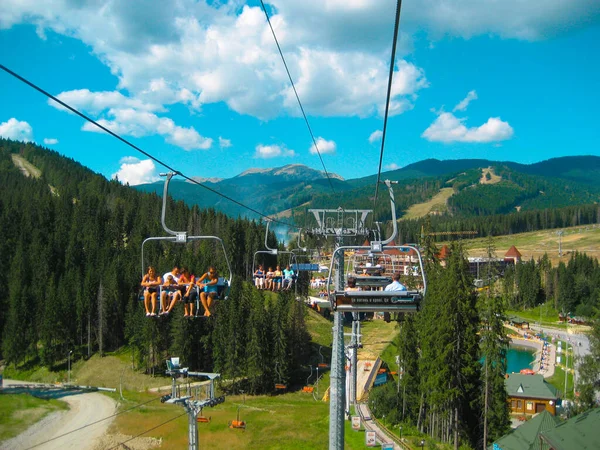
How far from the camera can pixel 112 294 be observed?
81500mm

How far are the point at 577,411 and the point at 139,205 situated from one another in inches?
4770

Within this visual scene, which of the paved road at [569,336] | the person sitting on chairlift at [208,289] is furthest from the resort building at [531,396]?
the person sitting on chairlift at [208,289]

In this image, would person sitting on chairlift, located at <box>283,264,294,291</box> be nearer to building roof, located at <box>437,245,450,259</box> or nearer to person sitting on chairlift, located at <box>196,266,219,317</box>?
person sitting on chairlift, located at <box>196,266,219,317</box>

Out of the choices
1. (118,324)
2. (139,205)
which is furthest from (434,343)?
(139,205)

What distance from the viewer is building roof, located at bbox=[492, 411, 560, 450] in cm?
3347

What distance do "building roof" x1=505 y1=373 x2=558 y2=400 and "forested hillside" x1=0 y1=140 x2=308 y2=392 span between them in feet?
83.3

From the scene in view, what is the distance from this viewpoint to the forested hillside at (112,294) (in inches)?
2437

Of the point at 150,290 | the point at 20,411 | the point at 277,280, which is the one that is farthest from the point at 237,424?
the point at 150,290

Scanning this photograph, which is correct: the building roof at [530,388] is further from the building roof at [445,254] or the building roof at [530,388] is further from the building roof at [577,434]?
the building roof at [577,434]

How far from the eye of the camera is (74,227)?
111688 millimetres

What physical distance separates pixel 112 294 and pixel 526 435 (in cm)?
6547

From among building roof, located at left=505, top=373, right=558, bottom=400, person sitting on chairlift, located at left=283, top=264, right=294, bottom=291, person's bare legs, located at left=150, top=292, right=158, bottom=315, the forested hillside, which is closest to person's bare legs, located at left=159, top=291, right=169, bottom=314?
person's bare legs, located at left=150, top=292, right=158, bottom=315

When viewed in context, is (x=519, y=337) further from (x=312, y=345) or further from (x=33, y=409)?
(x=33, y=409)

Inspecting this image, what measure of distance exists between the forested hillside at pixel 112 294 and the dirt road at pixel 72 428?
1224cm
